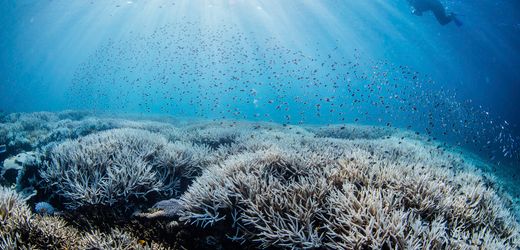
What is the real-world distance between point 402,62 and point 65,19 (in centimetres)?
9242

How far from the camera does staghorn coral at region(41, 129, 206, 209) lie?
4.74 meters

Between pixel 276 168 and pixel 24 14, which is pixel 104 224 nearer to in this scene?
pixel 276 168

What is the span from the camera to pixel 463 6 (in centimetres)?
3800

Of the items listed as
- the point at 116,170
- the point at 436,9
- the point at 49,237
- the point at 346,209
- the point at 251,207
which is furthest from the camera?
the point at 436,9

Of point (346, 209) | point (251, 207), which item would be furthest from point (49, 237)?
point (346, 209)

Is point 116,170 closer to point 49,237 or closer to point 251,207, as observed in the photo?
point 49,237

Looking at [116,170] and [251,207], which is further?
[116,170]

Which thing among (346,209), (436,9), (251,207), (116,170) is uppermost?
(436,9)

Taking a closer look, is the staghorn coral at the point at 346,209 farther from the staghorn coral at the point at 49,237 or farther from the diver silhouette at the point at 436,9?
the diver silhouette at the point at 436,9

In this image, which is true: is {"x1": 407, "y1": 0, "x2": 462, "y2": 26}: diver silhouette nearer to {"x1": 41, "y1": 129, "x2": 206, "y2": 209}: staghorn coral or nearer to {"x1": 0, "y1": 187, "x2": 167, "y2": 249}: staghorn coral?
{"x1": 41, "y1": 129, "x2": 206, "y2": 209}: staghorn coral

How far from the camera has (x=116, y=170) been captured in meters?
5.02

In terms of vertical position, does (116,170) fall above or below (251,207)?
below

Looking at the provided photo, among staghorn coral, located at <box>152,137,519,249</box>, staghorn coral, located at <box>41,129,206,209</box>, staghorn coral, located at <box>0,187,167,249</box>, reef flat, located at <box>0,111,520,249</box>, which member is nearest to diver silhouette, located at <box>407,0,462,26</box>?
reef flat, located at <box>0,111,520,249</box>

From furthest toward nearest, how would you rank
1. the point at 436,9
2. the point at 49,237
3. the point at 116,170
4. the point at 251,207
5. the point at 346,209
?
the point at 436,9 → the point at 116,170 → the point at 251,207 → the point at 49,237 → the point at 346,209
